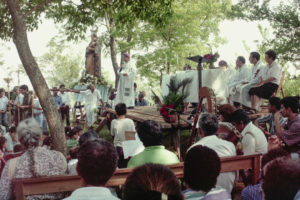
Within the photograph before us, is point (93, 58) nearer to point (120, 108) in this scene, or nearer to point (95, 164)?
point (120, 108)

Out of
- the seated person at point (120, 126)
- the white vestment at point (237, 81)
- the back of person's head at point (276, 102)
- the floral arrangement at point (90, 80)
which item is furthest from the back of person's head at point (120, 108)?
the floral arrangement at point (90, 80)

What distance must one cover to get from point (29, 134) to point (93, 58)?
595 inches

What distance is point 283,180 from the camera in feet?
6.36

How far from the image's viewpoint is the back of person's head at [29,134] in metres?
3.28

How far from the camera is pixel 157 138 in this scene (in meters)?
3.58

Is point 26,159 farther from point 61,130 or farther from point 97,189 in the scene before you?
point 61,130

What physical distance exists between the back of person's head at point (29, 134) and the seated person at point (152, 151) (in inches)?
35.5

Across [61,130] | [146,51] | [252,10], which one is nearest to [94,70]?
[146,51]

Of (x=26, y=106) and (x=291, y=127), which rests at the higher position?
(x=26, y=106)

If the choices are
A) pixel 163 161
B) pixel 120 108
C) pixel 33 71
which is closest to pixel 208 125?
pixel 163 161

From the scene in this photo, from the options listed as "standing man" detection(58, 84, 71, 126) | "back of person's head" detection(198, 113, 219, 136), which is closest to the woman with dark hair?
"back of person's head" detection(198, 113, 219, 136)

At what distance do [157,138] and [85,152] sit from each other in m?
1.54

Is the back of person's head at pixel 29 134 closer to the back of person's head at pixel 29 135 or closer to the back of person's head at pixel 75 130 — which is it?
the back of person's head at pixel 29 135

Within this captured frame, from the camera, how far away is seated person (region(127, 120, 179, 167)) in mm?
3276
